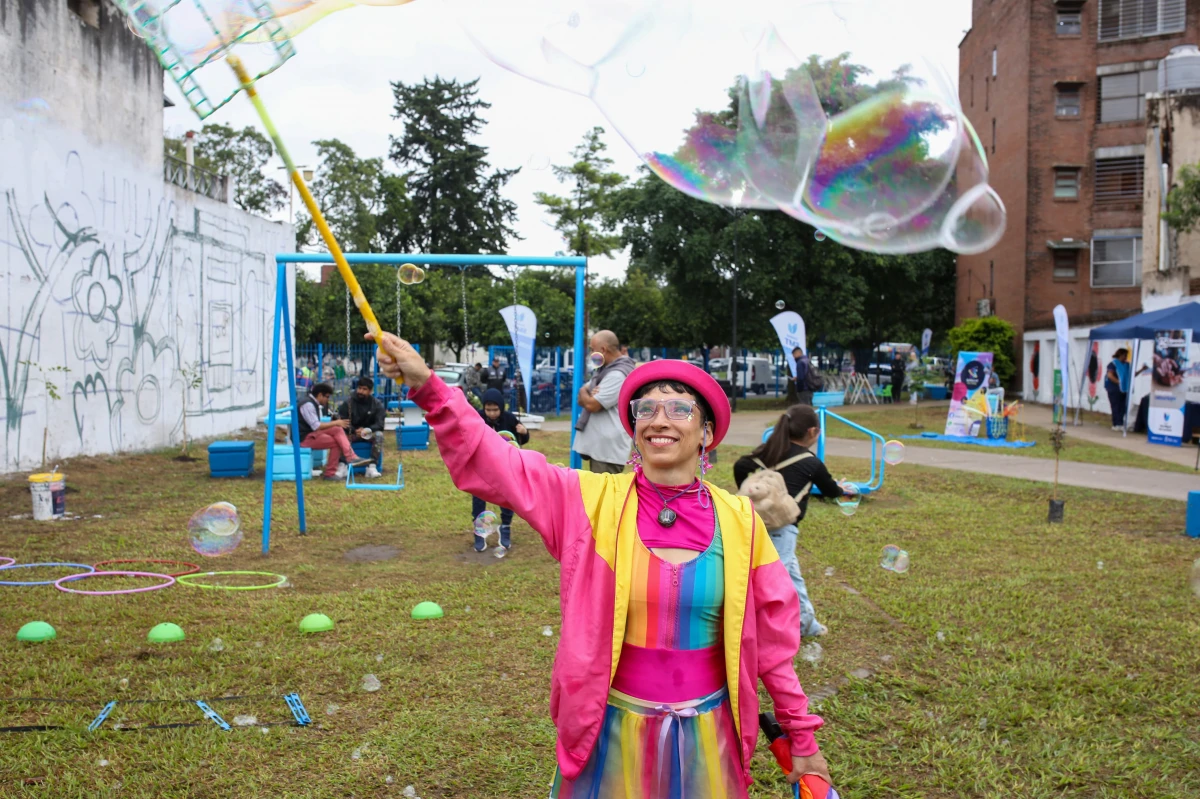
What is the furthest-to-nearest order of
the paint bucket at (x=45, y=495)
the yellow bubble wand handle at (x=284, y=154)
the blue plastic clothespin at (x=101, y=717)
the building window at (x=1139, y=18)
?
the building window at (x=1139, y=18), the paint bucket at (x=45, y=495), the blue plastic clothespin at (x=101, y=717), the yellow bubble wand handle at (x=284, y=154)

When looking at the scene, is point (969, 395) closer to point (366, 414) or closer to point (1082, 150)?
point (366, 414)

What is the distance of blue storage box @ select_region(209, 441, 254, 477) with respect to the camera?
12469 millimetres

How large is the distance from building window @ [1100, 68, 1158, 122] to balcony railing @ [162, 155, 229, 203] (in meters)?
27.4

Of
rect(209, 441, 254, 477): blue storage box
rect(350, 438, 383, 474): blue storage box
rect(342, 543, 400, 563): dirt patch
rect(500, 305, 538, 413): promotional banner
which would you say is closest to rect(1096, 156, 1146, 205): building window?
rect(500, 305, 538, 413): promotional banner

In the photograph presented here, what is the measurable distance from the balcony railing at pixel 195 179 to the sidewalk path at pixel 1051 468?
417 inches

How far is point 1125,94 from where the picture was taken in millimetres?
30984

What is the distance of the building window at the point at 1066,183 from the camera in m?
31.1

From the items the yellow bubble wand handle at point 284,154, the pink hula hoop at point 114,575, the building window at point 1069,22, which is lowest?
the pink hula hoop at point 114,575

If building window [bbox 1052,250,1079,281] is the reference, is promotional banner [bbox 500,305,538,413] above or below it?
below

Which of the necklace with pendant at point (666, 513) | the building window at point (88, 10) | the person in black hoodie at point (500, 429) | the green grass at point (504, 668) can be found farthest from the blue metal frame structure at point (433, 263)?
the building window at point (88, 10)

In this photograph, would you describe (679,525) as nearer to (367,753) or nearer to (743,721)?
(743,721)

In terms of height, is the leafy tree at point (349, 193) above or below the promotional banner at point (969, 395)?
above

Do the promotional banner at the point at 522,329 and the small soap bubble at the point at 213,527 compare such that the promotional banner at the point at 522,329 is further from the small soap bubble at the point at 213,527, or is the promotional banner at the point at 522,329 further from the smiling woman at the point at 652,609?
the smiling woman at the point at 652,609

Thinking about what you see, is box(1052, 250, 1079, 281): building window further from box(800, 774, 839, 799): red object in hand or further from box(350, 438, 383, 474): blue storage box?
box(800, 774, 839, 799): red object in hand
